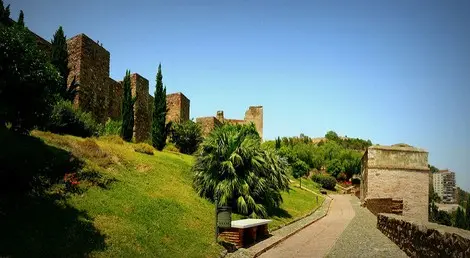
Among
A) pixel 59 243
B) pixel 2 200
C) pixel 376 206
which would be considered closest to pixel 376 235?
pixel 376 206

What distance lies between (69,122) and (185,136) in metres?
12.7

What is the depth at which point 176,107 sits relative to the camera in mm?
34375

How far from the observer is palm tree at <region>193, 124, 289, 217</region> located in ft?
49.0

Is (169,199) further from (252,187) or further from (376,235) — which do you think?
(376,235)

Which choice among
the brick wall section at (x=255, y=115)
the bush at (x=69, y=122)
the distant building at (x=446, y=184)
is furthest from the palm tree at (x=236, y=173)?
the distant building at (x=446, y=184)

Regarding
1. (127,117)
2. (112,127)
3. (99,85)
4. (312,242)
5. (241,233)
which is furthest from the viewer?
(99,85)

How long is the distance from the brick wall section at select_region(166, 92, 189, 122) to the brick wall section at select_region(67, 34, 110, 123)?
873cm

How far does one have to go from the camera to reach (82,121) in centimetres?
1809

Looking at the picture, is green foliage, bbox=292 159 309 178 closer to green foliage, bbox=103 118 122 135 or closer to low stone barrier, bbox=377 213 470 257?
green foliage, bbox=103 118 122 135

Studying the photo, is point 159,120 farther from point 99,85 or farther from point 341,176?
point 341,176

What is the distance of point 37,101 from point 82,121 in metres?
8.75

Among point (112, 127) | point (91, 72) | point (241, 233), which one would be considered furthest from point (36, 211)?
point (91, 72)

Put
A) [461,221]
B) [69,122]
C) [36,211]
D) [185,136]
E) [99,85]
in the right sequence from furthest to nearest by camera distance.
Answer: [461,221] → [185,136] → [99,85] → [69,122] → [36,211]

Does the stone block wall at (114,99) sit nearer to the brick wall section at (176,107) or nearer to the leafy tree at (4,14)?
the brick wall section at (176,107)
